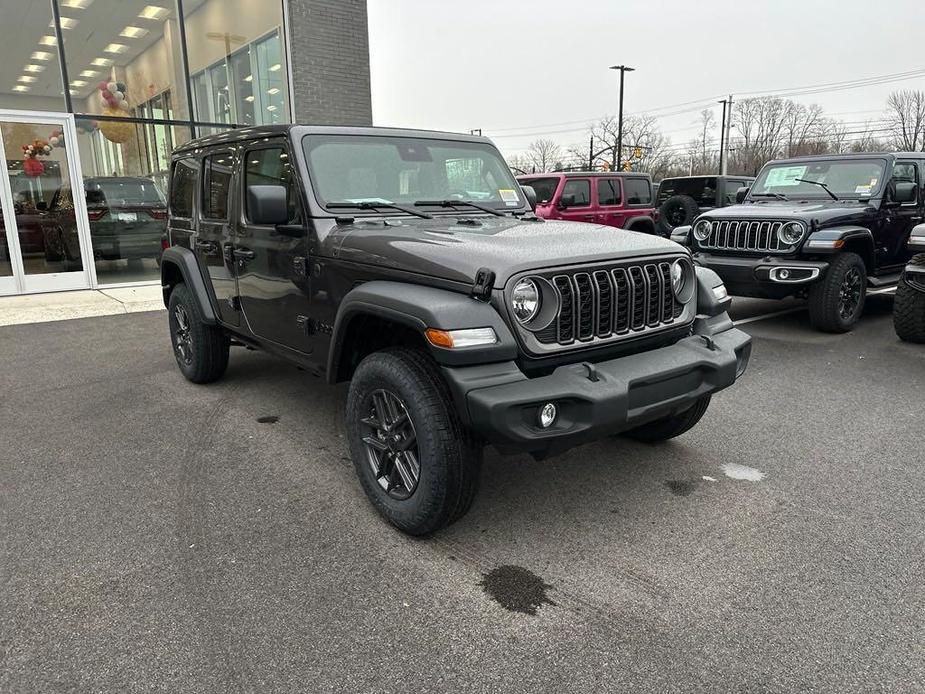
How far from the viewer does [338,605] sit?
260 centimetres

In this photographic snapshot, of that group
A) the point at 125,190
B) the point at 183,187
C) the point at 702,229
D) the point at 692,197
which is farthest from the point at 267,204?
the point at 692,197

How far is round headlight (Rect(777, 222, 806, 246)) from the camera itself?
22.7 feet

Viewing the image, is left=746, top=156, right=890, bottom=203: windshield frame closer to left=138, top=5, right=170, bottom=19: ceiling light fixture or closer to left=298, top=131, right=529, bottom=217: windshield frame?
left=298, top=131, right=529, bottom=217: windshield frame

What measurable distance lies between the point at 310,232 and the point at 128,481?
5.64ft

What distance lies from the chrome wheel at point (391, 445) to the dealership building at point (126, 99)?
9.37 meters

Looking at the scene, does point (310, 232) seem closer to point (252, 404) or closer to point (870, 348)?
point (252, 404)

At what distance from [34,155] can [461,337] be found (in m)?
10.3

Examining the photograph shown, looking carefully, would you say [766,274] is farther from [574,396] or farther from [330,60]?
[330,60]

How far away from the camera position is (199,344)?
526 cm

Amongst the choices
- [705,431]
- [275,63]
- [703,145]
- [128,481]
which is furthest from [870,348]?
[703,145]

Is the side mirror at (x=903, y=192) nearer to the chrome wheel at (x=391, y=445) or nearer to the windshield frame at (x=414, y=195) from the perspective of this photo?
the windshield frame at (x=414, y=195)

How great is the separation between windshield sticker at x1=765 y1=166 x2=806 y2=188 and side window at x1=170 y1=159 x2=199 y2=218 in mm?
6858

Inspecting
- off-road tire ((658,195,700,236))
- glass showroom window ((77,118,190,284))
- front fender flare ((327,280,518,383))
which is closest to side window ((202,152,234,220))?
front fender flare ((327,280,518,383))

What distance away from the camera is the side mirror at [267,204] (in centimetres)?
347
